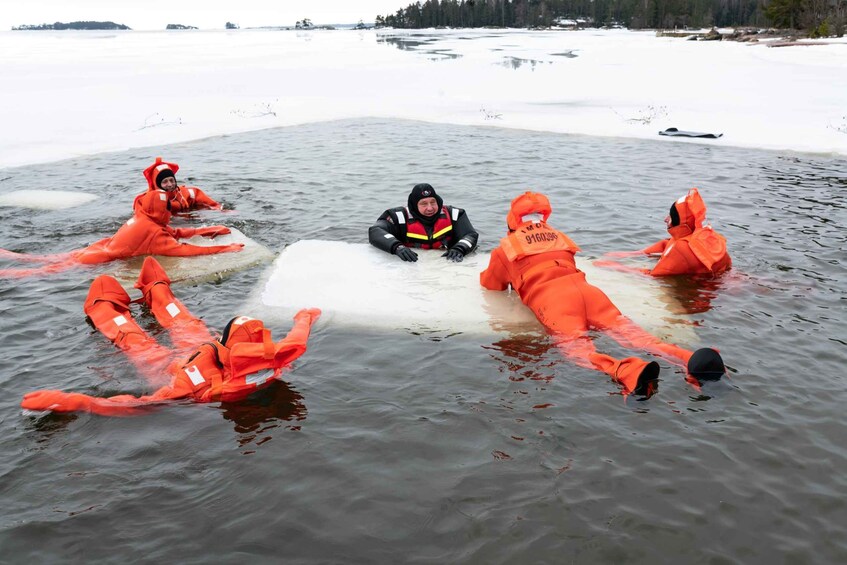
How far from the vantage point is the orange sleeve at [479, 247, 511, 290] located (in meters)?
6.60

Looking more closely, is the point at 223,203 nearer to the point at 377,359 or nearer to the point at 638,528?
the point at 377,359

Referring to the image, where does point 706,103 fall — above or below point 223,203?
above

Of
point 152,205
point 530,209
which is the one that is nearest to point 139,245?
point 152,205

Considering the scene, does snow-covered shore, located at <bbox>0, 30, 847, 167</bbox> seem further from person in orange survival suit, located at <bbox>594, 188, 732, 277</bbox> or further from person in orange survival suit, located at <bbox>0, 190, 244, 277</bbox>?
person in orange survival suit, located at <bbox>594, 188, 732, 277</bbox>

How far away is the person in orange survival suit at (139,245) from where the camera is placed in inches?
319

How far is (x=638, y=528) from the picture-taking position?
3555mm

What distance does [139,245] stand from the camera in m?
8.20

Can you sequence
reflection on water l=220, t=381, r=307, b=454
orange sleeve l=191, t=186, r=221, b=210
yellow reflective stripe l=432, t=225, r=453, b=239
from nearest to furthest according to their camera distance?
reflection on water l=220, t=381, r=307, b=454, yellow reflective stripe l=432, t=225, r=453, b=239, orange sleeve l=191, t=186, r=221, b=210

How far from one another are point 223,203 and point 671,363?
325 inches

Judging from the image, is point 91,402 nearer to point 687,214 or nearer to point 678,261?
point 678,261

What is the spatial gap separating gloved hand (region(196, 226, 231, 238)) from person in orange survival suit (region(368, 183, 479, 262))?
2320mm

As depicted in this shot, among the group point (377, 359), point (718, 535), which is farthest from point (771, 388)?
point (377, 359)

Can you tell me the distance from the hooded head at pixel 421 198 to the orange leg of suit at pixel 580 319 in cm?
232

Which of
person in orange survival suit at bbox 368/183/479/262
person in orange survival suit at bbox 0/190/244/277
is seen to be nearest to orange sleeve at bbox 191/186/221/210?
person in orange survival suit at bbox 0/190/244/277
